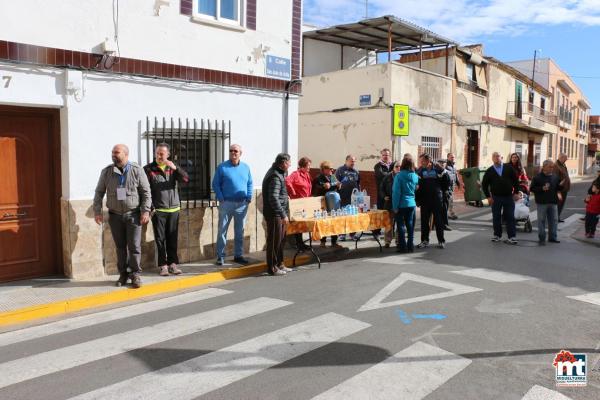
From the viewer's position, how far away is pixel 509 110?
1034 inches

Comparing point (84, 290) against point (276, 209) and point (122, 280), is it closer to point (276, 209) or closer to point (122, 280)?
point (122, 280)

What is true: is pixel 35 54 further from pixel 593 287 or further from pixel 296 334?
pixel 593 287

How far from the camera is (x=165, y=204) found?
734cm

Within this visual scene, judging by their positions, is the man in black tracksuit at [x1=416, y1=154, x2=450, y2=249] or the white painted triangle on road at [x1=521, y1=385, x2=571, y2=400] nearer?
the white painted triangle on road at [x1=521, y1=385, x2=571, y2=400]

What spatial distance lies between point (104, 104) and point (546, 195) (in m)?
8.61

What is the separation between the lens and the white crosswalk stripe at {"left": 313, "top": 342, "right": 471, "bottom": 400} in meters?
3.67

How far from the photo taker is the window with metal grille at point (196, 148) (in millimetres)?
8109

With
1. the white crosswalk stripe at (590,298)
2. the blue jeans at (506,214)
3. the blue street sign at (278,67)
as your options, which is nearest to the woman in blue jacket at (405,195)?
the blue jeans at (506,214)

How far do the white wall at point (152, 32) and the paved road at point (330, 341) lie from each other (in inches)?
146

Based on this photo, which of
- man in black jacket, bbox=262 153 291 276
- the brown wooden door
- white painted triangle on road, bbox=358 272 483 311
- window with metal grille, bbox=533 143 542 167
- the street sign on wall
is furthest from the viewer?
window with metal grille, bbox=533 143 542 167

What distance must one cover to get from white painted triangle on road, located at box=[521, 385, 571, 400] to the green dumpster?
1492cm

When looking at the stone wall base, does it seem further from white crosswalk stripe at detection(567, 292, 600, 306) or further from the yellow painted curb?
white crosswalk stripe at detection(567, 292, 600, 306)

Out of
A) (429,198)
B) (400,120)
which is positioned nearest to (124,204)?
(429,198)

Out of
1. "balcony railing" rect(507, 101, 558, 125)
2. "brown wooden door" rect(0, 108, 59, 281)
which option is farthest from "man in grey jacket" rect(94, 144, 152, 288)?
"balcony railing" rect(507, 101, 558, 125)
